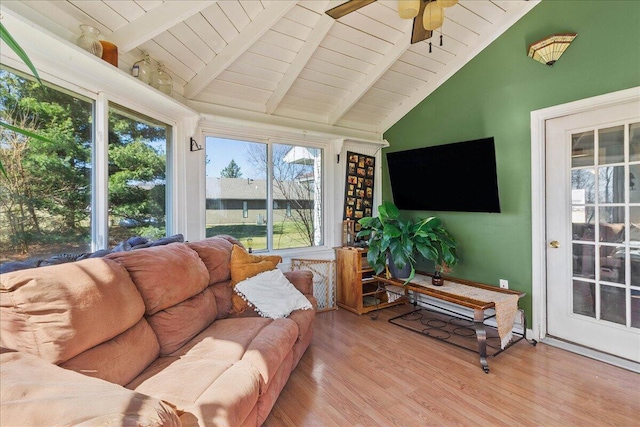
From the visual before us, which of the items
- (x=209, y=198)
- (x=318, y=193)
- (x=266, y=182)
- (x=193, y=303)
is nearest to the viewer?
(x=193, y=303)

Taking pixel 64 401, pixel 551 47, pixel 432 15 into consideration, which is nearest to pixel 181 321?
pixel 64 401

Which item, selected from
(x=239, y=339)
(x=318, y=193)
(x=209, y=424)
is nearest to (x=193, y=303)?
(x=239, y=339)

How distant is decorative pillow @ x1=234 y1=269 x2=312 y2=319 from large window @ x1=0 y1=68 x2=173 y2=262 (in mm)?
1003

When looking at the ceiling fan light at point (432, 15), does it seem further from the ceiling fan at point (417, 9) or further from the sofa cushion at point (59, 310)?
the sofa cushion at point (59, 310)

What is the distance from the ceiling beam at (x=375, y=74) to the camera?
3023 millimetres

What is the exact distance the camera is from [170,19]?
2105 mm

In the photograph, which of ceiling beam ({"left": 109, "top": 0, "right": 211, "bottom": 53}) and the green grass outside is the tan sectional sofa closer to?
the green grass outside

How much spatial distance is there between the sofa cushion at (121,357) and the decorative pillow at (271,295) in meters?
0.75

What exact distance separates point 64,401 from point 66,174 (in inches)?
61.2

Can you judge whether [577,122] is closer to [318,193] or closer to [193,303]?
[318,193]

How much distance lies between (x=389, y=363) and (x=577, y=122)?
2.56 m

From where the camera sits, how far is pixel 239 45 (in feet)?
8.73

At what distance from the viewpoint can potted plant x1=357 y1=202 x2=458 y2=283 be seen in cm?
315

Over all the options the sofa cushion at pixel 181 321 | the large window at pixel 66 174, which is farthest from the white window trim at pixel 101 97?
the sofa cushion at pixel 181 321
